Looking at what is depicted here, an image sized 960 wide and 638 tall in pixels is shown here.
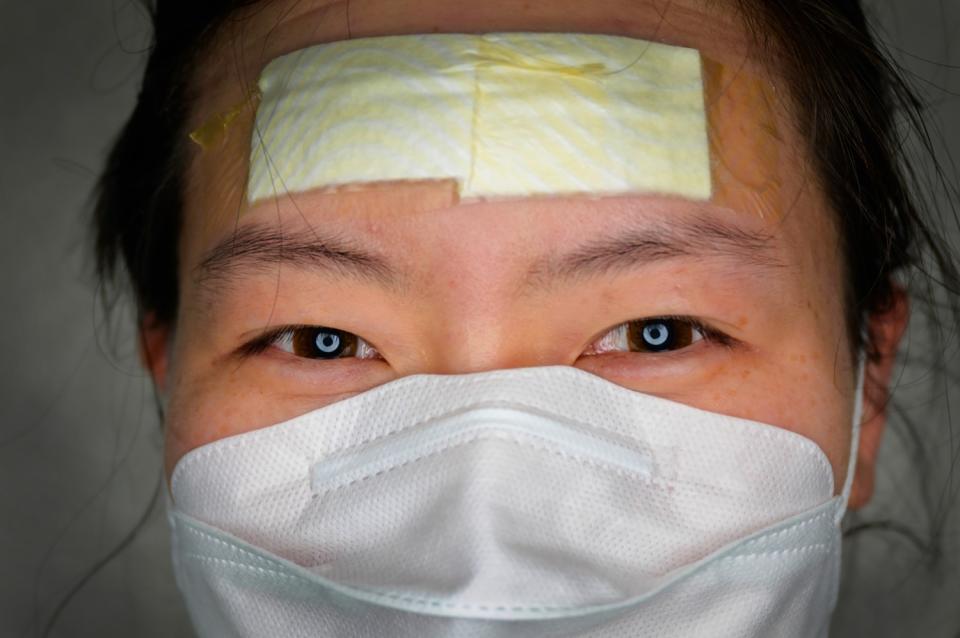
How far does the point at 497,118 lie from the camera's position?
149 cm

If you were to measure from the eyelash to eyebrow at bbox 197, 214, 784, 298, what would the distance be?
0.25 feet

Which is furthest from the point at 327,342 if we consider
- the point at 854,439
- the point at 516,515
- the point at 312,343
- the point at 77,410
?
the point at 77,410

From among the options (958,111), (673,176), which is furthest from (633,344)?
(958,111)

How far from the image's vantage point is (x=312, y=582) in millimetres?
1416

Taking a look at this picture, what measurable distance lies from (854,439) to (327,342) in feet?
2.06

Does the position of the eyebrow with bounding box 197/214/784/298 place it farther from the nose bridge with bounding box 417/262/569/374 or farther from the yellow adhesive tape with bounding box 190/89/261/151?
the yellow adhesive tape with bounding box 190/89/261/151

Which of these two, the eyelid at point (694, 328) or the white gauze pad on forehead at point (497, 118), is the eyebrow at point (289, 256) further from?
the eyelid at point (694, 328)

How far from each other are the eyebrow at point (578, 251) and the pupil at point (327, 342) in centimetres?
11

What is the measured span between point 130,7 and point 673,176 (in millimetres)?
1417

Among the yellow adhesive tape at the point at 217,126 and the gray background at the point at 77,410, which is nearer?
the yellow adhesive tape at the point at 217,126

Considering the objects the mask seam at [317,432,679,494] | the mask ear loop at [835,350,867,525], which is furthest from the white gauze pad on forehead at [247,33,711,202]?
the mask ear loop at [835,350,867,525]

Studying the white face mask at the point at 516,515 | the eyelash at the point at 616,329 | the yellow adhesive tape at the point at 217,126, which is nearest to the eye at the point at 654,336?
the eyelash at the point at 616,329

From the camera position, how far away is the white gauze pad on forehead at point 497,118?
1.47 metres

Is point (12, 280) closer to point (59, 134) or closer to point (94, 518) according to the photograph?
point (59, 134)
